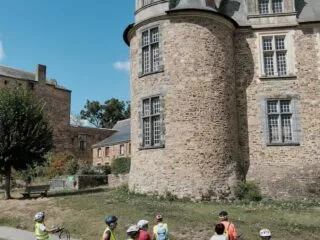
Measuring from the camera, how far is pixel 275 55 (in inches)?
881

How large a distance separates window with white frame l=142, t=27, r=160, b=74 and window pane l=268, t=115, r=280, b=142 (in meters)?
6.57

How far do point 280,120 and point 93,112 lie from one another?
65502 millimetres

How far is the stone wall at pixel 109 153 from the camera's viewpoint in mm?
47688

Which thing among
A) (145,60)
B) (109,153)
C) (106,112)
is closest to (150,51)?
(145,60)

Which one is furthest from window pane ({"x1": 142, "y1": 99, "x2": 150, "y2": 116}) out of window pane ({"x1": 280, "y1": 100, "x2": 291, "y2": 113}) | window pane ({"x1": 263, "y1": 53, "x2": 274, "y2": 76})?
window pane ({"x1": 280, "y1": 100, "x2": 291, "y2": 113})

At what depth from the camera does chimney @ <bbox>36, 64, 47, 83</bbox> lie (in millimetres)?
57809

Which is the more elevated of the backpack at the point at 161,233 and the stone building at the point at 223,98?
the stone building at the point at 223,98

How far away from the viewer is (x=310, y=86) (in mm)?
21797

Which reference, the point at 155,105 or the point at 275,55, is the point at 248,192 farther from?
the point at 275,55

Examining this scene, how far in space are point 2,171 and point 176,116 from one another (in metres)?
11.6

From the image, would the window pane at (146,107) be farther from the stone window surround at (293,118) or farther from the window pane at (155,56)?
the stone window surround at (293,118)

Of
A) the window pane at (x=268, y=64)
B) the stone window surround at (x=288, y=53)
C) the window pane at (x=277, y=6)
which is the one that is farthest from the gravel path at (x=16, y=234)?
the window pane at (x=277, y=6)

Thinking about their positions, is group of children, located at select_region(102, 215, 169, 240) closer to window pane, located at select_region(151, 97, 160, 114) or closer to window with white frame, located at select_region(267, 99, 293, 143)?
window pane, located at select_region(151, 97, 160, 114)

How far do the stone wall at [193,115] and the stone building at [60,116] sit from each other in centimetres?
3858
